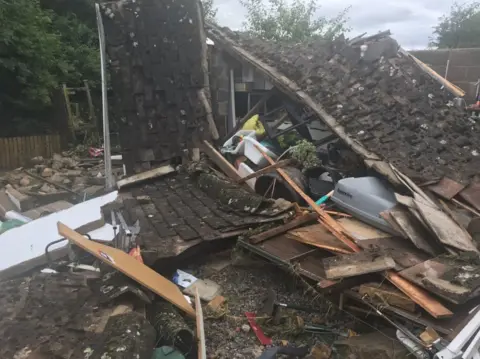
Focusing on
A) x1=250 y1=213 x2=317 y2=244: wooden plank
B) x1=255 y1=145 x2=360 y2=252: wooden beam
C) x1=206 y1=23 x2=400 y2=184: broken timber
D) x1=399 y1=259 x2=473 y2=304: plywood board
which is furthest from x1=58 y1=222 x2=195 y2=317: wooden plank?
x1=206 y1=23 x2=400 y2=184: broken timber

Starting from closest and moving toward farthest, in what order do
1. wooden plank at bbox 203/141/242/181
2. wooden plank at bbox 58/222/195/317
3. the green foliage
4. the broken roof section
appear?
wooden plank at bbox 58/222/195/317, the broken roof section, wooden plank at bbox 203/141/242/181, the green foliage

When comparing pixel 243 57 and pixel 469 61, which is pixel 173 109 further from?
→ pixel 469 61

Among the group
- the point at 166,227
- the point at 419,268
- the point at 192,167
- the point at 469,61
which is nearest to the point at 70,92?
the point at 192,167

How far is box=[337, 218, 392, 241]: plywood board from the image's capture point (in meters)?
3.83

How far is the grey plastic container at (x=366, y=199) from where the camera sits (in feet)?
13.2

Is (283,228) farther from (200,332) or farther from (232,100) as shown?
(232,100)

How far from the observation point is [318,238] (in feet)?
12.7

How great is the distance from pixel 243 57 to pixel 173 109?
1.94 meters

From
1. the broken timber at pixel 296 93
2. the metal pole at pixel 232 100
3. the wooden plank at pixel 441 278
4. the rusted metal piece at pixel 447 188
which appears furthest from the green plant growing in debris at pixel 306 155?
the metal pole at pixel 232 100

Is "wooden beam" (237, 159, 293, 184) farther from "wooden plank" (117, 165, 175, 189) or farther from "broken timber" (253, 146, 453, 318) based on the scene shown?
"wooden plank" (117, 165, 175, 189)

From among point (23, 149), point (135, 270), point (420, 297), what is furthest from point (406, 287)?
point (23, 149)

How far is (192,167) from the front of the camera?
6.20 metres

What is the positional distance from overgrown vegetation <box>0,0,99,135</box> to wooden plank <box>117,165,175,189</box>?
26.3ft

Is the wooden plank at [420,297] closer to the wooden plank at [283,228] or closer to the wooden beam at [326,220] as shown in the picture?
the wooden beam at [326,220]
